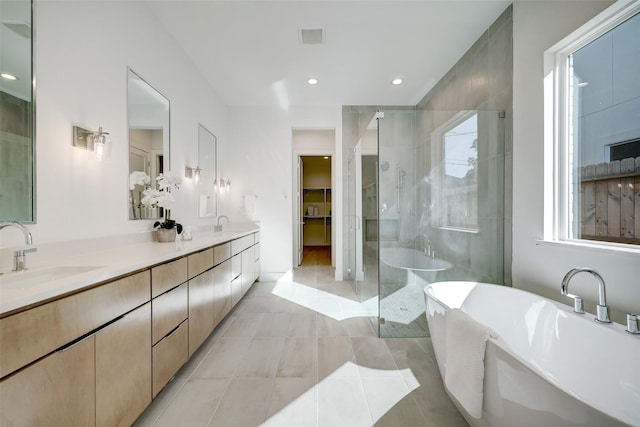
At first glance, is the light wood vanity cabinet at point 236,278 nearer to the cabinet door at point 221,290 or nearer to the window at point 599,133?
the cabinet door at point 221,290

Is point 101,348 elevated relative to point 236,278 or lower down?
elevated

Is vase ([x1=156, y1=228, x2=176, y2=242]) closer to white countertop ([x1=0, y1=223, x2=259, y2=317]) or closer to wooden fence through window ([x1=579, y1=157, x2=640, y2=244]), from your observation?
white countertop ([x1=0, y1=223, x2=259, y2=317])

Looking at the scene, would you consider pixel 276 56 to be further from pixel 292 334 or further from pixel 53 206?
pixel 292 334

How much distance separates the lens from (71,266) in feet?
4.25

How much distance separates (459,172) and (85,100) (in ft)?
10.1

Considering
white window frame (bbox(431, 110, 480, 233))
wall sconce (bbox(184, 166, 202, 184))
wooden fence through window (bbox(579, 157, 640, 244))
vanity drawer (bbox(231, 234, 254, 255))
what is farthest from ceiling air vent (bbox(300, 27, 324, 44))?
wooden fence through window (bbox(579, 157, 640, 244))

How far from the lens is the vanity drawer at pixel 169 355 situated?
142 cm

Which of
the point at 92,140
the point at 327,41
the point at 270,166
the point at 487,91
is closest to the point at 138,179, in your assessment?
the point at 92,140

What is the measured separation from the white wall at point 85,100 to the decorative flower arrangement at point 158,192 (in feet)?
0.28

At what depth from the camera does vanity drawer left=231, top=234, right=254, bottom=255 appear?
2777 mm

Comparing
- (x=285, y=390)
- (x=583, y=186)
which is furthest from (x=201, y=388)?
(x=583, y=186)

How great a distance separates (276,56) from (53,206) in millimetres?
2462

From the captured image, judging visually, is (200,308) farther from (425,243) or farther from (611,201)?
(611,201)

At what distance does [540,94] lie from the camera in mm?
1900
